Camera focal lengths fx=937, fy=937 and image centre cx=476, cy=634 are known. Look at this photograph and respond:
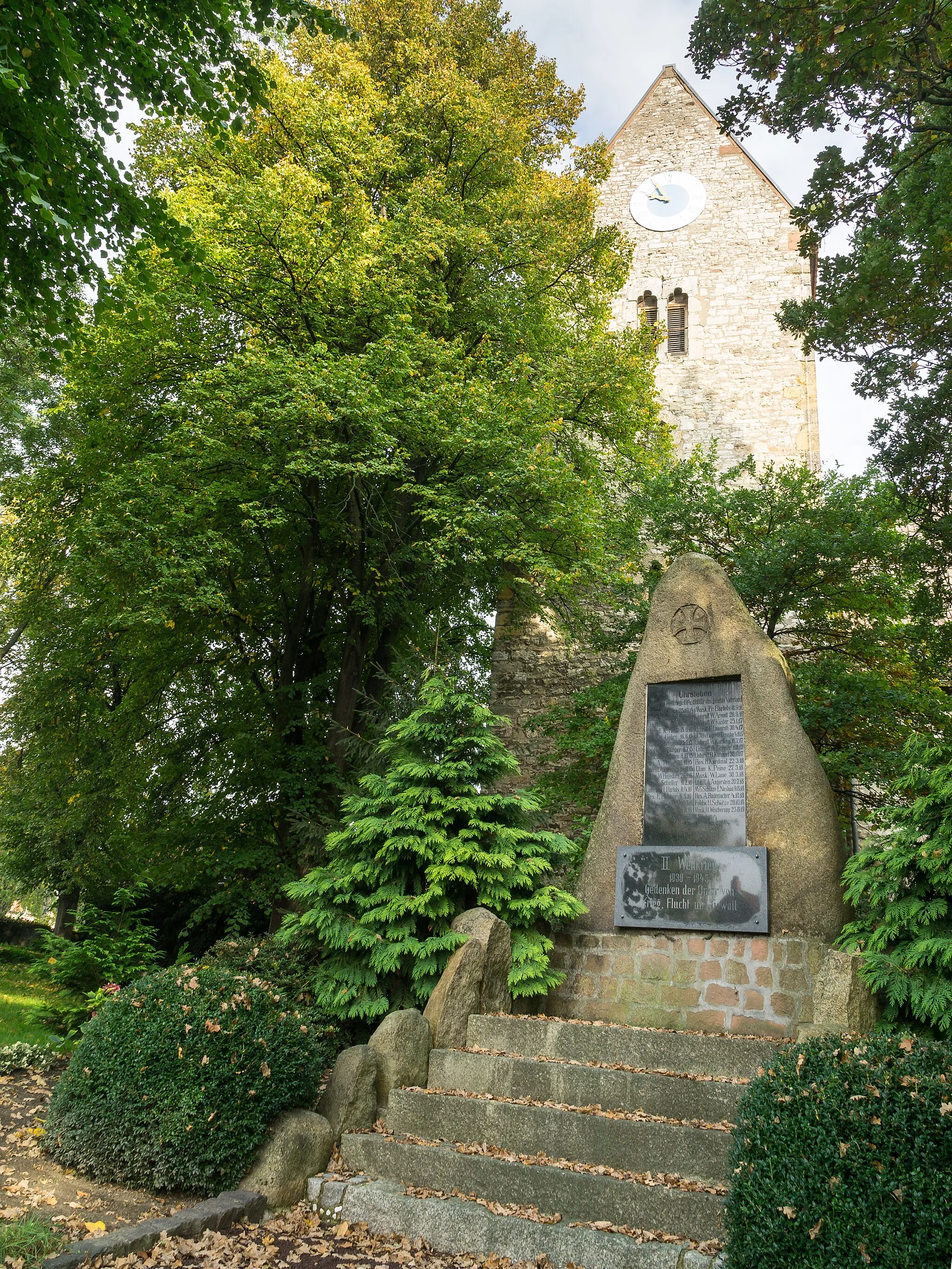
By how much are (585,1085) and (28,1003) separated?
733 cm

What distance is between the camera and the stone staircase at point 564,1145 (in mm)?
4395

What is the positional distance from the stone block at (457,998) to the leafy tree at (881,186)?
6732mm

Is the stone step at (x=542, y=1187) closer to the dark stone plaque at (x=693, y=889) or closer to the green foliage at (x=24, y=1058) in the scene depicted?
the dark stone plaque at (x=693, y=889)

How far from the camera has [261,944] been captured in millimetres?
7379

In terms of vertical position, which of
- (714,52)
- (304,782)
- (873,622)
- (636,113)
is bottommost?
(304,782)

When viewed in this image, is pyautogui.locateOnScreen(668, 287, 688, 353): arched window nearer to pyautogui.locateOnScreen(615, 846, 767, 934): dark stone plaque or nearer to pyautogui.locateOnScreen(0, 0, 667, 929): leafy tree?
pyautogui.locateOnScreen(0, 0, 667, 929): leafy tree

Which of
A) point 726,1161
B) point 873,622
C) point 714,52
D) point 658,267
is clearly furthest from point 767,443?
point 726,1161

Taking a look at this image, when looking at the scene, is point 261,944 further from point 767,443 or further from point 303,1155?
point 767,443

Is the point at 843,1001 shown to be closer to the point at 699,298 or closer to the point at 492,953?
the point at 492,953

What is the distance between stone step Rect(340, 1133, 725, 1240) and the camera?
4.33m

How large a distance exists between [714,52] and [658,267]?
12.5 meters

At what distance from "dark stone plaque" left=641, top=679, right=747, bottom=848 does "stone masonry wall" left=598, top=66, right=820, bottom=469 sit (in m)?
11.3

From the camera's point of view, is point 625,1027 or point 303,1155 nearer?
point 303,1155

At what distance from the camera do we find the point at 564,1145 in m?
5.01
